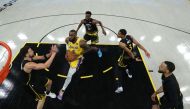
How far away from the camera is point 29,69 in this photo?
202 inches

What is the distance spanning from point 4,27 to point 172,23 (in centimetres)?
794

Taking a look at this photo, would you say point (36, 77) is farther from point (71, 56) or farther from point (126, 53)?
point (126, 53)

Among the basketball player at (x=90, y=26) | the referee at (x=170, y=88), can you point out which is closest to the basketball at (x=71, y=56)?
the basketball player at (x=90, y=26)

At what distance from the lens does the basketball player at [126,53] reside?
6.10m

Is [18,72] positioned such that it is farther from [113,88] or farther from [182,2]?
[182,2]

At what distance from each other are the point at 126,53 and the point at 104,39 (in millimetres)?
2847

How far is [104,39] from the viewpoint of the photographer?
30.0ft

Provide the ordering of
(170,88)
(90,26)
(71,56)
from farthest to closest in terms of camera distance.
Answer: (90,26)
(71,56)
(170,88)

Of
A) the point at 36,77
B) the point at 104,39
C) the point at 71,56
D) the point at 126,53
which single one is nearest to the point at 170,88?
the point at 126,53

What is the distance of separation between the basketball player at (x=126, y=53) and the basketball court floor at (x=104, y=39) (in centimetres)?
26

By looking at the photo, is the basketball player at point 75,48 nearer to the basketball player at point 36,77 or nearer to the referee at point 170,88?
the basketball player at point 36,77

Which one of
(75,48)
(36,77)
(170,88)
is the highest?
(170,88)

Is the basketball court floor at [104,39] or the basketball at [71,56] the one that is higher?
the basketball at [71,56]

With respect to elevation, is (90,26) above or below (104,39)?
above
